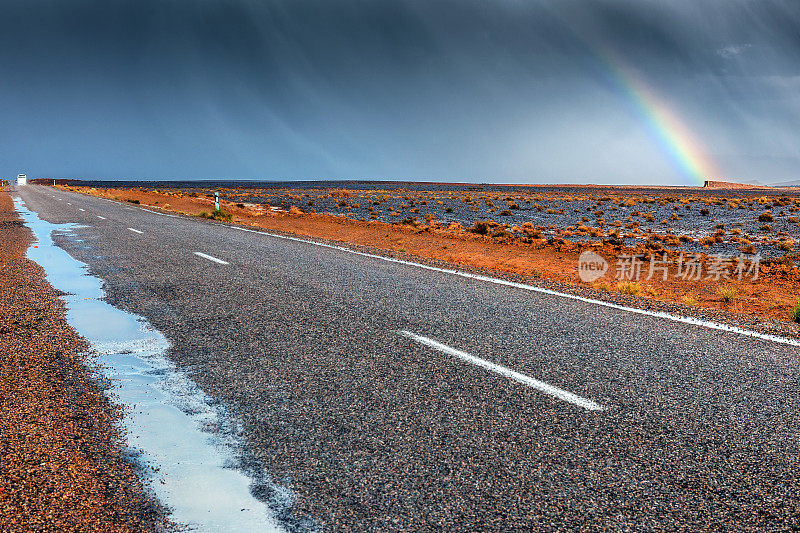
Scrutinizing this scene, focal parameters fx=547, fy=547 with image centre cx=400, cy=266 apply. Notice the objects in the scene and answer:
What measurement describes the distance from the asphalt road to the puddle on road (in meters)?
0.19

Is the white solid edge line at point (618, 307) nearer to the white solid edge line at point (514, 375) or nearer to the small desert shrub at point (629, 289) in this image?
the small desert shrub at point (629, 289)

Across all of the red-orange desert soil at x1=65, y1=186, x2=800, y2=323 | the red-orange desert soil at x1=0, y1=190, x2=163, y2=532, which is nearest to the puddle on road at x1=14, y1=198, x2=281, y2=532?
the red-orange desert soil at x1=0, y1=190, x2=163, y2=532

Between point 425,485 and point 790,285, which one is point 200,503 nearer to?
point 425,485

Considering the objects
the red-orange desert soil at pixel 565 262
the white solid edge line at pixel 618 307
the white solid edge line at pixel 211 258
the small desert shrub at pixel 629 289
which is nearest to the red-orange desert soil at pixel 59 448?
the white solid edge line at pixel 211 258

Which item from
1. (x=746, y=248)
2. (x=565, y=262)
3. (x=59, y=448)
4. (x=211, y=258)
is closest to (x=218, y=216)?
(x=211, y=258)

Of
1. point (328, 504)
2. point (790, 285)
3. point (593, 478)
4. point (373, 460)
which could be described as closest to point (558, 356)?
point (593, 478)

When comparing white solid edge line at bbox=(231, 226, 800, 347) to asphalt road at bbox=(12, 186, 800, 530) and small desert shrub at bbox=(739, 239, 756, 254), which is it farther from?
small desert shrub at bbox=(739, 239, 756, 254)

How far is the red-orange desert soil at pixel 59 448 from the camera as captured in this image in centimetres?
268

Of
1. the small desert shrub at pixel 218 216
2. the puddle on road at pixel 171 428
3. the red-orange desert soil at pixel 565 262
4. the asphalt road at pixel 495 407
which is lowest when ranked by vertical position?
the red-orange desert soil at pixel 565 262

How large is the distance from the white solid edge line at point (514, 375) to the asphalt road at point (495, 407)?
0.02 m

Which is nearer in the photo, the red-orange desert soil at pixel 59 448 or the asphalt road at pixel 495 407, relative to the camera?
the red-orange desert soil at pixel 59 448

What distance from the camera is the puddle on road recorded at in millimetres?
2777

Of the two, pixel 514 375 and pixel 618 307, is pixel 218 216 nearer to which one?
pixel 618 307

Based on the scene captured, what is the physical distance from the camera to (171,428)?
3.71m
